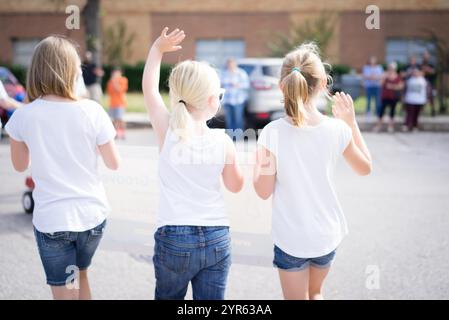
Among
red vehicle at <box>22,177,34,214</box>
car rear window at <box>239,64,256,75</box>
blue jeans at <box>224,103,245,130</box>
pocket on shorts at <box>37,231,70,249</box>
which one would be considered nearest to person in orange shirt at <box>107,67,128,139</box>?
blue jeans at <box>224,103,245,130</box>

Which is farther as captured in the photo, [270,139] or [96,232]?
[96,232]

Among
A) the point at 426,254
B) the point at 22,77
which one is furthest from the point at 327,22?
the point at 426,254

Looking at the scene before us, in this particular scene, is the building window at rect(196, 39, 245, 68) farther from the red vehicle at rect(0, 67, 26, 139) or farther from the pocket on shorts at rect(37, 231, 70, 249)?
the pocket on shorts at rect(37, 231, 70, 249)

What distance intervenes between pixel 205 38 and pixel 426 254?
23.9 m

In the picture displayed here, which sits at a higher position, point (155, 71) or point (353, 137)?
A: point (155, 71)

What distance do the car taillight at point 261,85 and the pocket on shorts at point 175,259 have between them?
10.6 m

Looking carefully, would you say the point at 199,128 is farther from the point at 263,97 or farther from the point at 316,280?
the point at 263,97

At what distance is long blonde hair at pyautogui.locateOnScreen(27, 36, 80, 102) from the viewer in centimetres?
264

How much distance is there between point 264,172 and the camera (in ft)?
8.61

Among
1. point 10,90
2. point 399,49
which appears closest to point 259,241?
point 10,90

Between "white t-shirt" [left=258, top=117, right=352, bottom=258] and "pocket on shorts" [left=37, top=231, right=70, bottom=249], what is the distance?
Answer: 3.15 feet

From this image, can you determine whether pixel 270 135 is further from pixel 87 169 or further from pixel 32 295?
pixel 32 295

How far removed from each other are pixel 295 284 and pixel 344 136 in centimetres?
70

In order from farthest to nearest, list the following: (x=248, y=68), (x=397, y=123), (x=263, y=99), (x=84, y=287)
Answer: (x=397, y=123) → (x=248, y=68) → (x=263, y=99) → (x=84, y=287)
